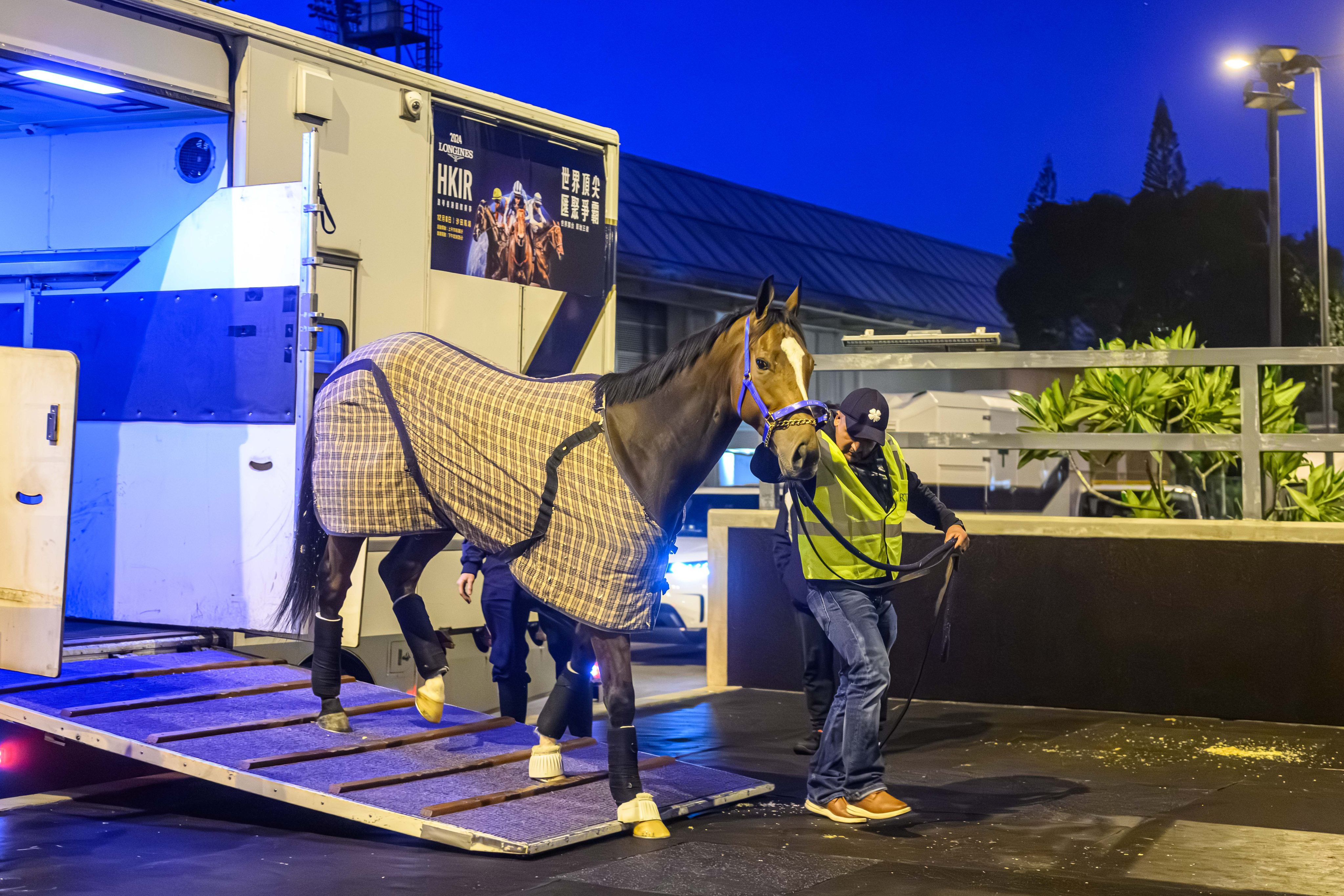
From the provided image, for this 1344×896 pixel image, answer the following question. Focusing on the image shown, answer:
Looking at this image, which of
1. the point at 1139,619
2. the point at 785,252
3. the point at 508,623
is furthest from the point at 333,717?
the point at 785,252

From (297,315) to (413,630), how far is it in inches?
63.6

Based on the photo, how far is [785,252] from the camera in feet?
97.8

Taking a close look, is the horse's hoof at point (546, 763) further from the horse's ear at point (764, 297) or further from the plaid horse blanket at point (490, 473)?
the horse's ear at point (764, 297)

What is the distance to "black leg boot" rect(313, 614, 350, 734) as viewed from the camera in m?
6.20

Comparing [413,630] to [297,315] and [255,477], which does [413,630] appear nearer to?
[255,477]

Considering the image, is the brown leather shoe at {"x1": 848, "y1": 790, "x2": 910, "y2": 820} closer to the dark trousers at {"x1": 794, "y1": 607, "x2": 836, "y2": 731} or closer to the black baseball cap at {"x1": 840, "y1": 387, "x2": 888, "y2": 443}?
the dark trousers at {"x1": 794, "y1": 607, "x2": 836, "y2": 731}

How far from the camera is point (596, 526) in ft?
17.8

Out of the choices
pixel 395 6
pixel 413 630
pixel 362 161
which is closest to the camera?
pixel 413 630

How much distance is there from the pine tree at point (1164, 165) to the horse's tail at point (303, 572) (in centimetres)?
4715

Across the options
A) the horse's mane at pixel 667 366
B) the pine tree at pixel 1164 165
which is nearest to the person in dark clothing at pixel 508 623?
the horse's mane at pixel 667 366

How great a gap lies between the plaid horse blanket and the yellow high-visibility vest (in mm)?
642

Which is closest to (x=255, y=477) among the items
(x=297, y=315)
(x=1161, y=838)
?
(x=297, y=315)

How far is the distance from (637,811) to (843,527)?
1.43m

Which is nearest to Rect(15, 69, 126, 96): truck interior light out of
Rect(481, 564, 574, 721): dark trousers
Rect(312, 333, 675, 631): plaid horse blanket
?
Rect(312, 333, 675, 631): plaid horse blanket
